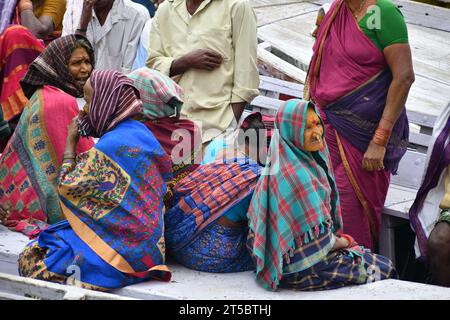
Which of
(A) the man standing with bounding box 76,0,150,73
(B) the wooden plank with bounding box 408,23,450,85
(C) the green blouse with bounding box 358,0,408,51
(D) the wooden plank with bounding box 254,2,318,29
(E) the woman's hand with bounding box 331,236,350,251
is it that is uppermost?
(C) the green blouse with bounding box 358,0,408,51

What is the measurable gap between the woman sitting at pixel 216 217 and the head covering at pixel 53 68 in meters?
1.20

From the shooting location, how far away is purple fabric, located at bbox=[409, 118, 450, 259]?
5168mm

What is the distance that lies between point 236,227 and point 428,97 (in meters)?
3.56

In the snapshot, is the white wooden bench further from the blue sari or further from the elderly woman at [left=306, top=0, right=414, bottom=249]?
the blue sari

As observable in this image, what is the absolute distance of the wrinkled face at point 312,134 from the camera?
4.38 metres

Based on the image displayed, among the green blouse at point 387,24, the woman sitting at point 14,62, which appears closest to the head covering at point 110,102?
the green blouse at point 387,24

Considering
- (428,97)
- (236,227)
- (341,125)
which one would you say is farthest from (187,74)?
(428,97)

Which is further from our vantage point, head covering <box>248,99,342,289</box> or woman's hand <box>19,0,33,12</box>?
woman's hand <box>19,0,33,12</box>

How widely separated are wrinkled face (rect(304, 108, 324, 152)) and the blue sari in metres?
0.77

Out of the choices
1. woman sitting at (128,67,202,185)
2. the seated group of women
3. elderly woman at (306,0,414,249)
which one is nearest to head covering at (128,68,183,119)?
woman sitting at (128,67,202,185)

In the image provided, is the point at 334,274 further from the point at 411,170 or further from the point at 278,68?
the point at 278,68

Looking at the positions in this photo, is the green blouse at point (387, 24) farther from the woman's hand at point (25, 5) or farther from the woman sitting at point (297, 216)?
the woman's hand at point (25, 5)

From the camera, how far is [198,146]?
17.7ft

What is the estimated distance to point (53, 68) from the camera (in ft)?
17.8
